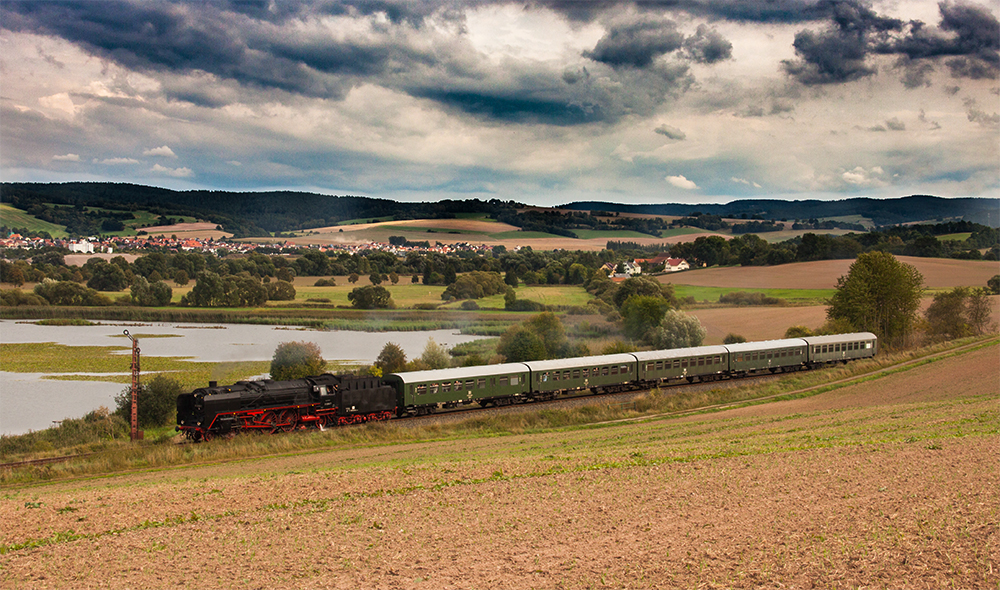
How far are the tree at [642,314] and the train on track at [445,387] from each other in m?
20.7

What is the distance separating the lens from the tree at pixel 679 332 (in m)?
63.1

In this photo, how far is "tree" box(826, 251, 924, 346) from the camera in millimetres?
65562

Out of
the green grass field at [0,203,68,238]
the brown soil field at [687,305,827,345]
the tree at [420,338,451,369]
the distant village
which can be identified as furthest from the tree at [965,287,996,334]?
the green grass field at [0,203,68,238]

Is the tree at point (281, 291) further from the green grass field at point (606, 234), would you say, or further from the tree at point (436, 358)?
the green grass field at point (606, 234)

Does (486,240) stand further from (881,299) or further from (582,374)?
(582,374)

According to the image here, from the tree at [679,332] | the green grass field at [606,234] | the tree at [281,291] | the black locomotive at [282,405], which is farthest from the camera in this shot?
the green grass field at [606,234]

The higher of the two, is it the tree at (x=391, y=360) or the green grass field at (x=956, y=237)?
the green grass field at (x=956, y=237)

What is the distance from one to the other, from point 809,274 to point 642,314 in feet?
131

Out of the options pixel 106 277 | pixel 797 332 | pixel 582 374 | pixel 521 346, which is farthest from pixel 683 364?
pixel 106 277

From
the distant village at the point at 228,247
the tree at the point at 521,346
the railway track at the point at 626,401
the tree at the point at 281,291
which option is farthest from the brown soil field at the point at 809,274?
the tree at the point at 281,291

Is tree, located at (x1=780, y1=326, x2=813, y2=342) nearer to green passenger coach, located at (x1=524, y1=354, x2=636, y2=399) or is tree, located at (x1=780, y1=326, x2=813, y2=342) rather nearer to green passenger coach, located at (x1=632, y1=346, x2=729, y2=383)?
green passenger coach, located at (x1=632, y1=346, x2=729, y2=383)

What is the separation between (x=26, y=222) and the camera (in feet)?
370

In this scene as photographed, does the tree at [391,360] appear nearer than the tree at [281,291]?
Yes

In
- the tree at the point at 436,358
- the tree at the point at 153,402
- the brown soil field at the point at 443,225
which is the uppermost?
the brown soil field at the point at 443,225
